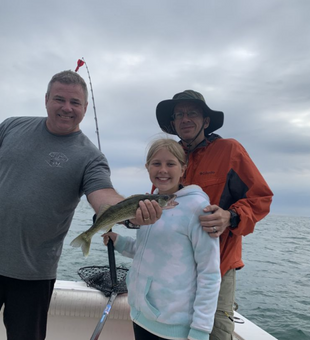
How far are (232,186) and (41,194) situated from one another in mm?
1773

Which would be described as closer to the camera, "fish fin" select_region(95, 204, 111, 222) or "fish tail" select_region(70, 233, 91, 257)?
"fish fin" select_region(95, 204, 111, 222)

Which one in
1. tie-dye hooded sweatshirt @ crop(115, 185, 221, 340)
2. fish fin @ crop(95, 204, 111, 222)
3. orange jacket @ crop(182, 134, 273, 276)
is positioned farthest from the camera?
orange jacket @ crop(182, 134, 273, 276)

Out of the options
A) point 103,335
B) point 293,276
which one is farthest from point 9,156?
point 293,276

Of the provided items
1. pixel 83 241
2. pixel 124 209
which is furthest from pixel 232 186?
pixel 83 241

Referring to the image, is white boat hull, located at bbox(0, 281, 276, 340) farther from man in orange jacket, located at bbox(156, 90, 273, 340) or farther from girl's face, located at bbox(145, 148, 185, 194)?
girl's face, located at bbox(145, 148, 185, 194)

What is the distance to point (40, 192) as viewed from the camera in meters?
2.49

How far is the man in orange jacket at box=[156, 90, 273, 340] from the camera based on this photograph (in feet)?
8.08

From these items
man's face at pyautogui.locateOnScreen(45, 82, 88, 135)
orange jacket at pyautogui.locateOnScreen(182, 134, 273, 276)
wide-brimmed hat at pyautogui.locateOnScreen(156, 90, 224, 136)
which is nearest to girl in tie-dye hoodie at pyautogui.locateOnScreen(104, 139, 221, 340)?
orange jacket at pyautogui.locateOnScreen(182, 134, 273, 276)

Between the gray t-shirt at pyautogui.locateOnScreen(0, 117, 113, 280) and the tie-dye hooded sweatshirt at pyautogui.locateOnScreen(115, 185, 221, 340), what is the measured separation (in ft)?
2.19

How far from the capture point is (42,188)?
8.20 feet

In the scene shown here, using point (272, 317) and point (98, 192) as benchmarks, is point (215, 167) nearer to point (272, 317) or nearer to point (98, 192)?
point (98, 192)

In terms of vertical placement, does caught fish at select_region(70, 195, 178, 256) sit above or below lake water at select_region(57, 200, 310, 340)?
above

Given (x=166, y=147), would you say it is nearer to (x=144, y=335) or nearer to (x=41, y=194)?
(x=41, y=194)

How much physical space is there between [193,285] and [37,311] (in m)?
1.54
